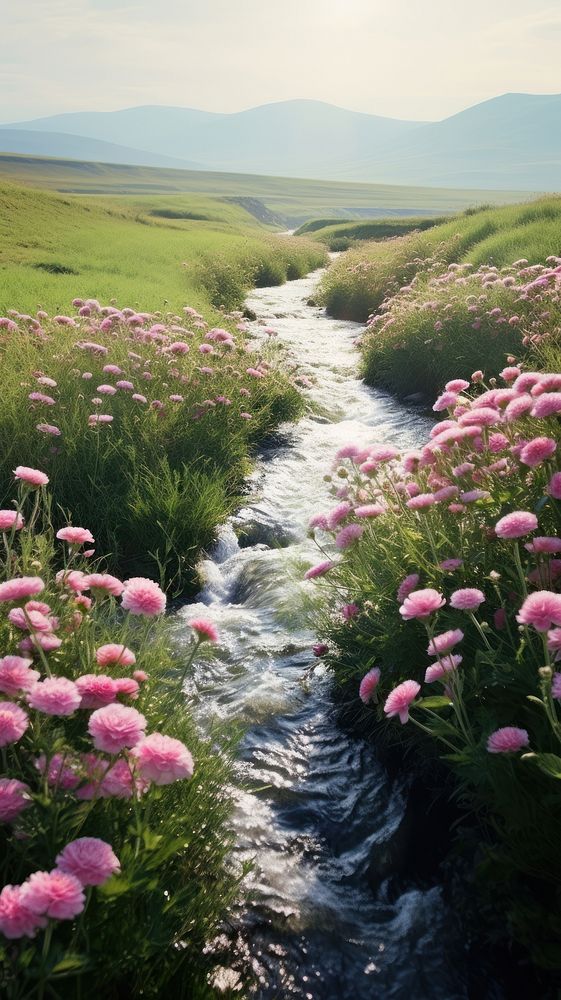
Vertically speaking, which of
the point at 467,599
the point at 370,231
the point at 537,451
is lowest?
the point at 467,599

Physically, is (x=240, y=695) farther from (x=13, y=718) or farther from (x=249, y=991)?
(x=13, y=718)

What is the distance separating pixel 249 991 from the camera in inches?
92.7

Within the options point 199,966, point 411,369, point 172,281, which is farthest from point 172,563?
point 172,281

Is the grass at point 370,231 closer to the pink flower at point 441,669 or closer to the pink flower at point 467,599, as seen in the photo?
the pink flower at point 467,599

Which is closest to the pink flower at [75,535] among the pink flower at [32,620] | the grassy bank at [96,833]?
the grassy bank at [96,833]

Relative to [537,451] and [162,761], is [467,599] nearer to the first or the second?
[537,451]

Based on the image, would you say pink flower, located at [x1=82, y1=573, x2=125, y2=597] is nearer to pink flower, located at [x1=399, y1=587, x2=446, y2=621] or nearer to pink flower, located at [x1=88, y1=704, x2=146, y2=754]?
pink flower, located at [x1=88, y1=704, x2=146, y2=754]

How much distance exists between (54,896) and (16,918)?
0.26ft

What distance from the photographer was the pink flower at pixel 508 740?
6.73 feet

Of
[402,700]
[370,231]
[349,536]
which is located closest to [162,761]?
[402,700]

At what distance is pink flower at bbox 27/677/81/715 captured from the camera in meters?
1.71

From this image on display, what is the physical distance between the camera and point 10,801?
66.2 inches

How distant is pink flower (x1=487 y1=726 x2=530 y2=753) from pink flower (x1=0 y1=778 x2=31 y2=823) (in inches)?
50.3

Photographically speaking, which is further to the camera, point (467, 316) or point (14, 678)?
point (467, 316)
